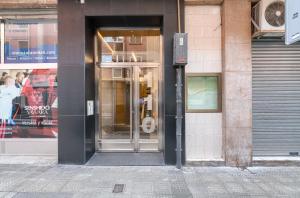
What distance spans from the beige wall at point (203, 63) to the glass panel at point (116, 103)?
88.1 inches

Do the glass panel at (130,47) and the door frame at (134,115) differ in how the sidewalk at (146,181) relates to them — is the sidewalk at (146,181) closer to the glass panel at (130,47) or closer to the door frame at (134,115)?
the door frame at (134,115)

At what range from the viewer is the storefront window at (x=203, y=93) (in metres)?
7.64

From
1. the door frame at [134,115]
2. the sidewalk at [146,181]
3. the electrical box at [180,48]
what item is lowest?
the sidewalk at [146,181]

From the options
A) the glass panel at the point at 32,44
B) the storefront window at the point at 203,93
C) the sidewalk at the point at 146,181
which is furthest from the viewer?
the glass panel at the point at 32,44

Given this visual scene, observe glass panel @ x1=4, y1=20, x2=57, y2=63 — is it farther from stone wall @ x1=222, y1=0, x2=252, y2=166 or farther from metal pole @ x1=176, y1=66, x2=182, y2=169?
stone wall @ x1=222, y1=0, x2=252, y2=166

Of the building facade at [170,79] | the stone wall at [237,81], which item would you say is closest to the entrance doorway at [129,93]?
the building facade at [170,79]

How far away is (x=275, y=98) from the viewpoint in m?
7.66

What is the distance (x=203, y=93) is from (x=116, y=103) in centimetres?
277

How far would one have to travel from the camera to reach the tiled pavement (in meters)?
5.49

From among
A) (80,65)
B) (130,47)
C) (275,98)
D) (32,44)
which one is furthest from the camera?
(130,47)

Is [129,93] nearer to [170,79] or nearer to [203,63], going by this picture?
[170,79]

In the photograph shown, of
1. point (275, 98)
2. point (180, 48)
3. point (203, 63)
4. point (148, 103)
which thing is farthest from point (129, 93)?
point (275, 98)

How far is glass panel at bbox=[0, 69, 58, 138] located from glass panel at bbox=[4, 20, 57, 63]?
0.35 metres

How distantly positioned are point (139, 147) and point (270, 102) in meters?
3.78
